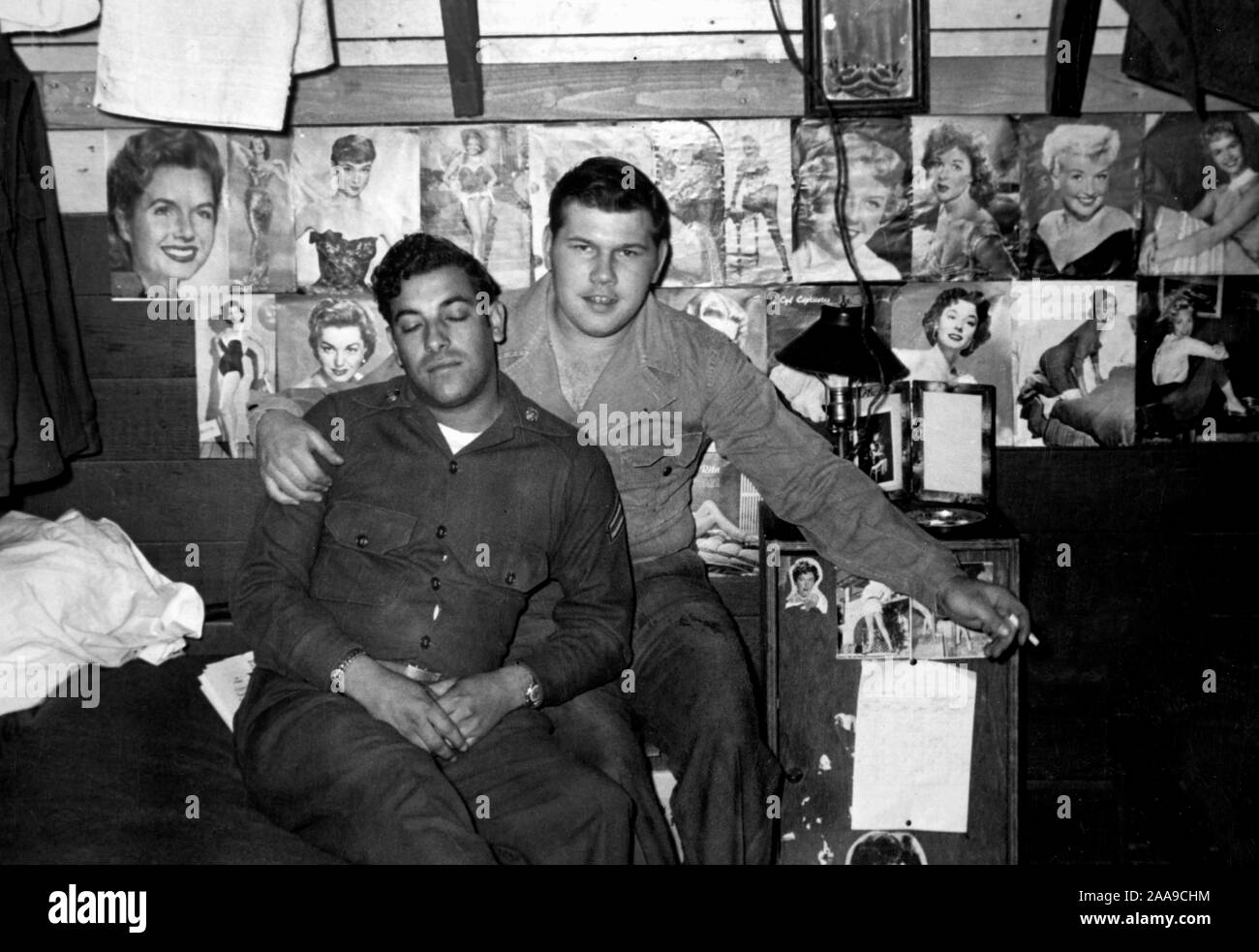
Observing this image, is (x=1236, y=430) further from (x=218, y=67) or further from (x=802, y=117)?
(x=218, y=67)

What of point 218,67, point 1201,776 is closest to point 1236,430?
point 1201,776

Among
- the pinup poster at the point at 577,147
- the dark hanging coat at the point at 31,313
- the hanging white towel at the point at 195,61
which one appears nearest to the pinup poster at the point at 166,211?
the dark hanging coat at the point at 31,313

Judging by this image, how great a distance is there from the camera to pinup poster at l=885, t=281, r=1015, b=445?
2.80m

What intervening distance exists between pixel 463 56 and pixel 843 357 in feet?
3.49

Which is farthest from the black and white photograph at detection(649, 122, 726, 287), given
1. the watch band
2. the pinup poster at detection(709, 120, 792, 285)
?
the watch band

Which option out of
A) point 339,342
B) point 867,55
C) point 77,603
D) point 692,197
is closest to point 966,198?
point 867,55

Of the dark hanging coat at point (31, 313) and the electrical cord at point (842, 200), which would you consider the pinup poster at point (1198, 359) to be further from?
the dark hanging coat at point (31, 313)

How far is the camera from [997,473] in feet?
9.28

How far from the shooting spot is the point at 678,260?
9.20 feet

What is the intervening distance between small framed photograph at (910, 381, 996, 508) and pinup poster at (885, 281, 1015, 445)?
178 millimetres

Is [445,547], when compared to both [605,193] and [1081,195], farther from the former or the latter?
[1081,195]

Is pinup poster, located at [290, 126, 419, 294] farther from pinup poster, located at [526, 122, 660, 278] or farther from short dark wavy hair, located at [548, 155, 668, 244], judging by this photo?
short dark wavy hair, located at [548, 155, 668, 244]

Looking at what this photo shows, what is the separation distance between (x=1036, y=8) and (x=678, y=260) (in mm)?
973

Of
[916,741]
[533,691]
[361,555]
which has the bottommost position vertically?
[916,741]
